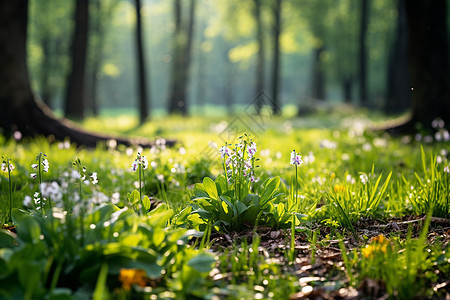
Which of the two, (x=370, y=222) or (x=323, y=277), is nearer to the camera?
(x=323, y=277)

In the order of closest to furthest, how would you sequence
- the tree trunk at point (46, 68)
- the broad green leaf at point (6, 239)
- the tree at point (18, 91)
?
the broad green leaf at point (6, 239), the tree at point (18, 91), the tree trunk at point (46, 68)

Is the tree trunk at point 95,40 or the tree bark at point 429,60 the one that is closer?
the tree bark at point 429,60

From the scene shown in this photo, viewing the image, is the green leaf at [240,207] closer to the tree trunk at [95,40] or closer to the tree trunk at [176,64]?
the tree trunk at [176,64]

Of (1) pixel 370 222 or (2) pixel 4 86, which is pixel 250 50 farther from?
(1) pixel 370 222

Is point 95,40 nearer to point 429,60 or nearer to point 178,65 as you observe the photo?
point 178,65

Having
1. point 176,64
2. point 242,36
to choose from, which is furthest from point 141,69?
point 242,36

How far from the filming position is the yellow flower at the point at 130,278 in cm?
196

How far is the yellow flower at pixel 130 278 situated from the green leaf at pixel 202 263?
0.81 ft

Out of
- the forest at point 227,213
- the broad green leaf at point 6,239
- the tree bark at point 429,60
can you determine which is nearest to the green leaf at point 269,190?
the forest at point 227,213

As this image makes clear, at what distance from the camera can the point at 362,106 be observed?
22000 millimetres

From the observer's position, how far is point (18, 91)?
23.1 feet

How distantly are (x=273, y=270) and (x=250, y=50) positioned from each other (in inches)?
868

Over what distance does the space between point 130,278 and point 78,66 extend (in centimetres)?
1487

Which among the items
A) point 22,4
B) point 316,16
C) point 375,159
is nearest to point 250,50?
point 316,16
